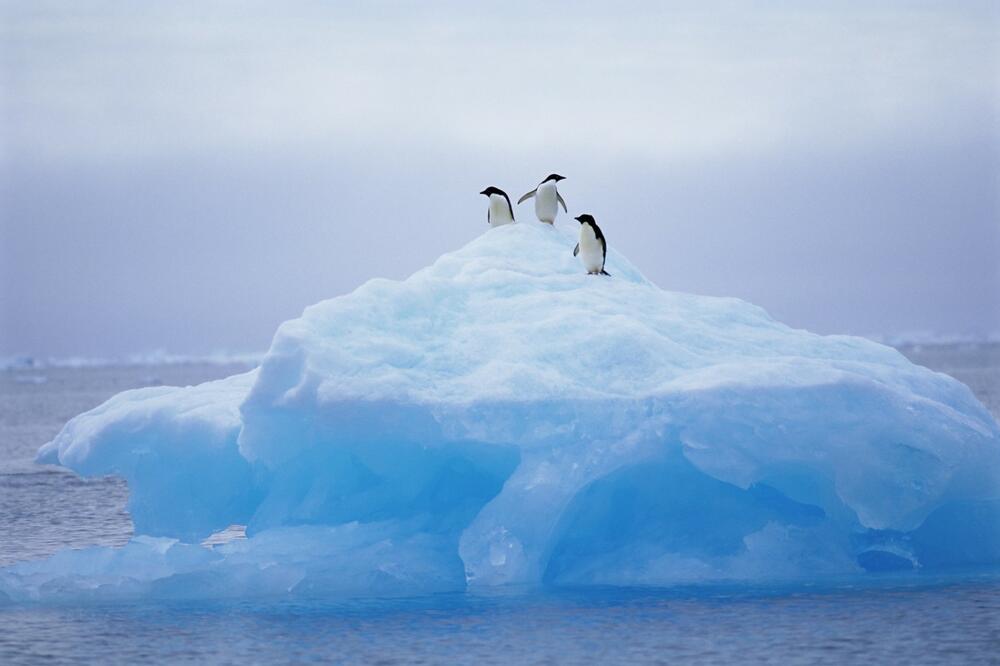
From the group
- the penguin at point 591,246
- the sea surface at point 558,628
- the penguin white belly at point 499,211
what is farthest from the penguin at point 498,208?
the sea surface at point 558,628

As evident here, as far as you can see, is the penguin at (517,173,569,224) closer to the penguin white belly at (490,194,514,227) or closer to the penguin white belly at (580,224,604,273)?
the penguin white belly at (490,194,514,227)

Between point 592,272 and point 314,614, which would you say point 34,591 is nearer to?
Answer: point 314,614

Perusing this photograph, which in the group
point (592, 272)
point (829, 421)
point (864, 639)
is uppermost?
point (592, 272)

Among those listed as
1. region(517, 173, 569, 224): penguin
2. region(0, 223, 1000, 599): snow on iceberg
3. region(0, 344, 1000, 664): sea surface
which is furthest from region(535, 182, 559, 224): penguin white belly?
region(0, 344, 1000, 664): sea surface

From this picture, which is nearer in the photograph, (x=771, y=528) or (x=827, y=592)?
(x=827, y=592)

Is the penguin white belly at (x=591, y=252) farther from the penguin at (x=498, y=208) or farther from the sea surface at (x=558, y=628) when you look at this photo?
the sea surface at (x=558, y=628)

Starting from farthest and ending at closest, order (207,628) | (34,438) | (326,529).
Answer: (34,438)
(326,529)
(207,628)

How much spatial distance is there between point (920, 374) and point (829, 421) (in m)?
1.96

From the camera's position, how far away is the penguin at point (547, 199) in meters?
15.0

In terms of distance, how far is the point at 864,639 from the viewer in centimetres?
891

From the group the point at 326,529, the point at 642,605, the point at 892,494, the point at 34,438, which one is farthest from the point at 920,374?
the point at 34,438

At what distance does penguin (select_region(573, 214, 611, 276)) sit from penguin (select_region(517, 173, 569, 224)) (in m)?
1.75

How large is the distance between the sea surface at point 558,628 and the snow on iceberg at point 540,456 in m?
0.43

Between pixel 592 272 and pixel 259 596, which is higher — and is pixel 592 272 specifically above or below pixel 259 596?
above
